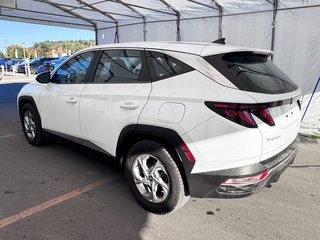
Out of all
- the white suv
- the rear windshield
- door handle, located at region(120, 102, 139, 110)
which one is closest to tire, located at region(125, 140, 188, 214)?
the white suv

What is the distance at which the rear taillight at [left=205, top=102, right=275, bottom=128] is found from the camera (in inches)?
88.4

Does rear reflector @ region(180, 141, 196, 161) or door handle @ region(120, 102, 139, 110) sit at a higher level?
door handle @ region(120, 102, 139, 110)

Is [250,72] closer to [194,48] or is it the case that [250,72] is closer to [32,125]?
[194,48]

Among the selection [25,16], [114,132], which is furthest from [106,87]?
[25,16]

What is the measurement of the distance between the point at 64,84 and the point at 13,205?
1670 millimetres

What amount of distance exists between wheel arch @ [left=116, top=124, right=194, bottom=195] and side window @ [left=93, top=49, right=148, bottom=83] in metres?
0.52

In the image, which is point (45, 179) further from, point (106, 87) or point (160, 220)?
point (160, 220)

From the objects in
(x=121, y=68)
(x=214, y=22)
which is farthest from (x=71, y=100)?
(x=214, y=22)

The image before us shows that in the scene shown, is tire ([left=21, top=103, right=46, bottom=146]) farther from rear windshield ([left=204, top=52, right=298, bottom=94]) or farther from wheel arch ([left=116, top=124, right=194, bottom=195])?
rear windshield ([left=204, top=52, right=298, bottom=94])

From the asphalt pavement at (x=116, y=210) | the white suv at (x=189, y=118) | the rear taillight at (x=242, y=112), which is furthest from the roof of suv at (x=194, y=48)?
the asphalt pavement at (x=116, y=210)

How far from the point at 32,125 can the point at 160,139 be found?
3081mm

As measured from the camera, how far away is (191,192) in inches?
101

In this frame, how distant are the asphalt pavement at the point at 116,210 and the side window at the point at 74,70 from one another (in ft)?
2.94

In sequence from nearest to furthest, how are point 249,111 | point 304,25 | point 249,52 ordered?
point 249,111
point 249,52
point 304,25
